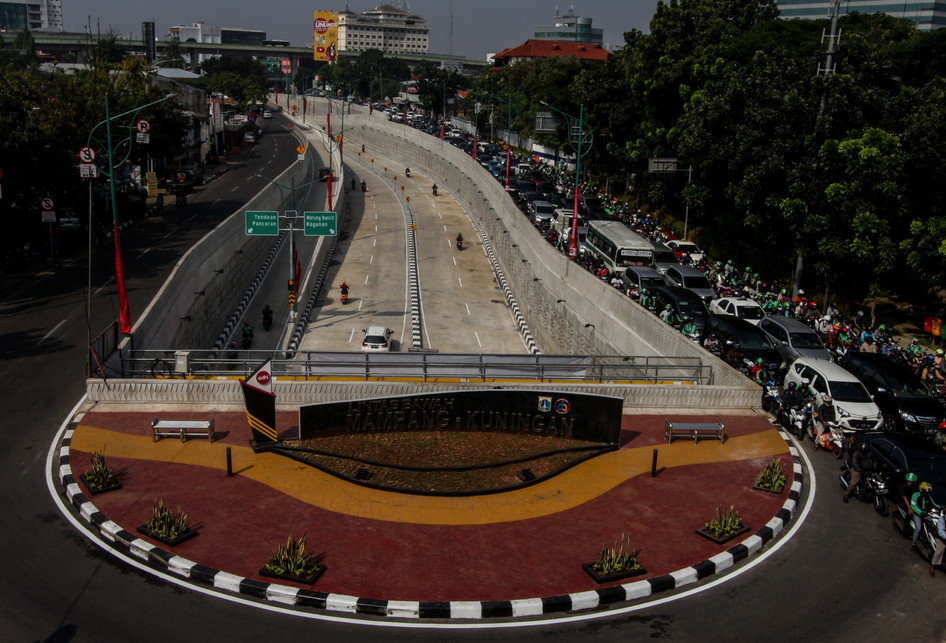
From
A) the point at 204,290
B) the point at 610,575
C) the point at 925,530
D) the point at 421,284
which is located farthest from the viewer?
the point at 421,284

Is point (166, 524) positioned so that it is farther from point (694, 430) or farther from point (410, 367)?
point (694, 430)

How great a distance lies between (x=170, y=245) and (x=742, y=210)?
110 feet

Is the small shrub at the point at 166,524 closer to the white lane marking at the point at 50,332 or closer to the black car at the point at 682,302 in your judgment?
the white lane marking at the point at 50,332

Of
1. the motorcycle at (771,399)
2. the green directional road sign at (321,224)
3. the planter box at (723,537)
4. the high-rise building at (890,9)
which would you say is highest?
the high-rise building at (890,9)

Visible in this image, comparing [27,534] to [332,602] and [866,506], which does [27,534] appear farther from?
[866,506]

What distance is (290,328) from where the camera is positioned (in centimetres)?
4009

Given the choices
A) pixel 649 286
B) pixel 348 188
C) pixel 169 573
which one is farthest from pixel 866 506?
pixel 348 188

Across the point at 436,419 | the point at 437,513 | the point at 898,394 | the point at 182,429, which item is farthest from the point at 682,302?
the point at 182,429

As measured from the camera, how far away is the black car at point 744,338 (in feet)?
97.0

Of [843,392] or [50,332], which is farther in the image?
[50,332]

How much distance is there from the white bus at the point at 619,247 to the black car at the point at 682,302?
228 inches

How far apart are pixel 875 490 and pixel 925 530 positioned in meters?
2.26

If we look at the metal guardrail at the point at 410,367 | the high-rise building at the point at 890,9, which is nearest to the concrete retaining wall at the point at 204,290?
the metal guardrail at the point at 410,367

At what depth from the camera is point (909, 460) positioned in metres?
18.9
